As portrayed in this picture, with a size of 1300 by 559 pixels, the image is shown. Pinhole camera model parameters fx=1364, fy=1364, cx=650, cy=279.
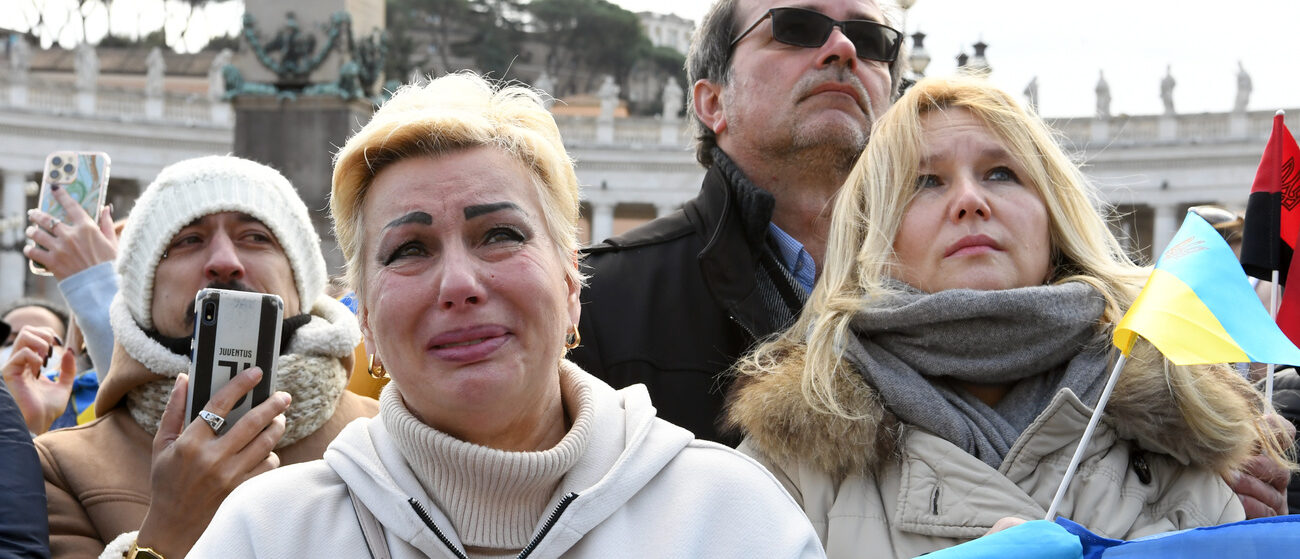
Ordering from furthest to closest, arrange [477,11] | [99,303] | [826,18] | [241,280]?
[477,11], [99,303], [826,18], [241,280]

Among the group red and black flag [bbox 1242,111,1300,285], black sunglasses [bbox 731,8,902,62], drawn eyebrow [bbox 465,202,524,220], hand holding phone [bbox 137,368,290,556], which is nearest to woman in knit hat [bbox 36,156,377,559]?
hand holding phone [bbox 137,368,290,556]

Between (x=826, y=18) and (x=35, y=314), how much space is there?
15.4 ft

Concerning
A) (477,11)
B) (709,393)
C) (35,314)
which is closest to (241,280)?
(709,393)

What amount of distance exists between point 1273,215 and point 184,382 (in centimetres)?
245

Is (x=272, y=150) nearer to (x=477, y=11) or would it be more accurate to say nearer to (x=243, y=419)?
(x=243, y=419)

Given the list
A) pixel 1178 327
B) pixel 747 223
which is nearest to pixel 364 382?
pixel 747 223

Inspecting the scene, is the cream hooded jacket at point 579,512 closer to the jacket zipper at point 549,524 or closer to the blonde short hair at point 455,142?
the jacket zipper at point 549,524

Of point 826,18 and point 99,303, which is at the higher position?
point 826,18

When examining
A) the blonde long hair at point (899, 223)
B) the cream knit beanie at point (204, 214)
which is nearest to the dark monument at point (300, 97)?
the cream knit beanie at point (204, 214)

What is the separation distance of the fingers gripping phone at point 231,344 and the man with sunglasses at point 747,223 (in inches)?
31.4

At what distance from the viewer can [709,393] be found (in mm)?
3164

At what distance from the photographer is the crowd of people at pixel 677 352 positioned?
1.95m

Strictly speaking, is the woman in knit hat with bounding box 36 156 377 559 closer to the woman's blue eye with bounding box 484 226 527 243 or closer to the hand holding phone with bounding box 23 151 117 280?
the hand holding phone with bounding box 23 151 117 280

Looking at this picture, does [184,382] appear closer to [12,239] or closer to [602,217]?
[12,239]
